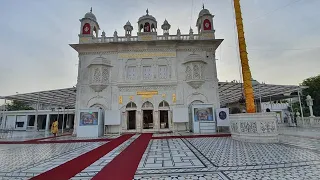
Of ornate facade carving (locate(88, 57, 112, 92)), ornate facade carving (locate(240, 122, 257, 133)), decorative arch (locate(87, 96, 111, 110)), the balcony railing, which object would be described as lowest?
ornate facade carving (locate(240, 122, 257, 133))

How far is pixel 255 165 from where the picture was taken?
379cm

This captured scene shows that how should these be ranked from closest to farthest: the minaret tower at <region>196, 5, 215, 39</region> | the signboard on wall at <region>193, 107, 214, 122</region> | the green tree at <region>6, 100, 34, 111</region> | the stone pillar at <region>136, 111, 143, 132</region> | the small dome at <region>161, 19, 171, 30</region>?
the signboard on wall at <region>193, 107, 214, 122</region>, the stone pillar at <region>136, 111, 143, 132</region>, the minaret tower at <region>196, 5, 215, 39</region>, the small dome at <region>161, 19, 171, 30</region>, the green tree at <region>6, 100, 34, 111</region>

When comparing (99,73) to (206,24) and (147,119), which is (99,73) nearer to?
(147,119)

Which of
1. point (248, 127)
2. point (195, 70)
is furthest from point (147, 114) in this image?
point (248, 127)

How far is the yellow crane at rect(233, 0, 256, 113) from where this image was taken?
8.20 metres

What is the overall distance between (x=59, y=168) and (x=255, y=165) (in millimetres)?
4548

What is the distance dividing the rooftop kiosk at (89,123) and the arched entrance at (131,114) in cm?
254

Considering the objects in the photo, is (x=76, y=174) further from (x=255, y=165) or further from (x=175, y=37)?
(x=175, y=37)

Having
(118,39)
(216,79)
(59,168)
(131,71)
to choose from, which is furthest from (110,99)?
(59,168)

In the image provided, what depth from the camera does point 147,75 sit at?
13812mm

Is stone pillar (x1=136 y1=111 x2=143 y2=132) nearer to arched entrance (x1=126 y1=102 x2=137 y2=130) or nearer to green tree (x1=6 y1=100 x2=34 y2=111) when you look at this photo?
arched entrance (x1=126 y1=102 x2=137 y2=130)

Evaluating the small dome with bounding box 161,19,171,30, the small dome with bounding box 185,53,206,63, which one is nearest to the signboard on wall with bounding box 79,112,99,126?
the small dome with bounding box 185,53,206,63

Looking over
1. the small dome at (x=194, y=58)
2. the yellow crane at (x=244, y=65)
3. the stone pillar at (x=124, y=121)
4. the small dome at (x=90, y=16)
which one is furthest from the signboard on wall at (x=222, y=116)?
the small dome at (x=90, y=16)

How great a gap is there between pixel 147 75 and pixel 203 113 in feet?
17.8
